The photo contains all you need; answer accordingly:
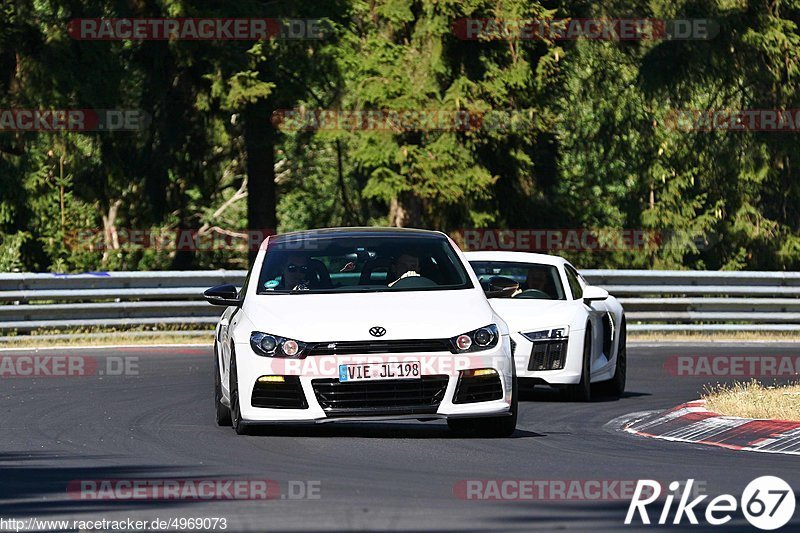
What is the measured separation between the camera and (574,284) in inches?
631

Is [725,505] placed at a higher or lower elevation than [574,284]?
lower

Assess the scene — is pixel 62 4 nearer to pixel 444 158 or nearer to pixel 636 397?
pixel 444 158

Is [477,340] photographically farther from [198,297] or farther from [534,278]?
[198,297]

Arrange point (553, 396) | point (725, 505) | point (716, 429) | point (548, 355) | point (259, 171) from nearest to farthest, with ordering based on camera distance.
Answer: point (725, 505) < point (716, 429) < point (548, 355) < point (553, 396) < point (259, 171)

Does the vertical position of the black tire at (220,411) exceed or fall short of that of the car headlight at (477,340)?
it falls short

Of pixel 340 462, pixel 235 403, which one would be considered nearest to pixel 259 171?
pixel 235 403

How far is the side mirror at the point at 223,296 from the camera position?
480 inches

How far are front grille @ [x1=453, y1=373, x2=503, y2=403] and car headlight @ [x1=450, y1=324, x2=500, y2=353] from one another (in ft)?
0.59

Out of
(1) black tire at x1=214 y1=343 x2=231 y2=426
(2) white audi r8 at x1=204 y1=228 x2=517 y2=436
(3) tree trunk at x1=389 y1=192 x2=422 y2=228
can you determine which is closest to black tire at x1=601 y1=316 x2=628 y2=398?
(2) white audi r8 at x1=204 y1=228 x2=517 y2=436

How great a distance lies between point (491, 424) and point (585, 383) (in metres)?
3.81

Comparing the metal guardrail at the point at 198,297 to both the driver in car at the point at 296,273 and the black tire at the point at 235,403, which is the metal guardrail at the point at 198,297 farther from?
the black tire at the point at 235,403

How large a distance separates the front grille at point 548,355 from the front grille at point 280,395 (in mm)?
4287

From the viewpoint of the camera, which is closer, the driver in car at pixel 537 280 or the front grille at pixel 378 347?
the front grille at pixel 378 347

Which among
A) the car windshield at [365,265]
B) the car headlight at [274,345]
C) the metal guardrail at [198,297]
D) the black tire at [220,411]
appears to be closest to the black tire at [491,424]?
the car windshield at [365,265]
